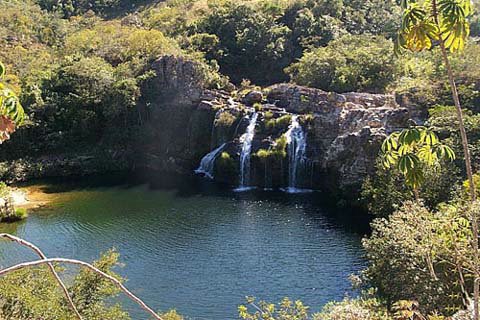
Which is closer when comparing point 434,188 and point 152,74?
point 434,188

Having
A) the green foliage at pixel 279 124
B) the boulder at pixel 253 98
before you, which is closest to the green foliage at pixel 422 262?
the green foliage at pixel 279 124

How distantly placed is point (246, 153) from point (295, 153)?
3.74 metres

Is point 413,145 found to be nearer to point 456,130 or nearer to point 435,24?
point 435,24

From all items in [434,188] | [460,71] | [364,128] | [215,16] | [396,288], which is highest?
[215,16]

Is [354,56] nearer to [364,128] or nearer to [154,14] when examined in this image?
[364,128]

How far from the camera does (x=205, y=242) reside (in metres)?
26.9

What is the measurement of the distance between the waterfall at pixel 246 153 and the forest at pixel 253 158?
14 centimetres

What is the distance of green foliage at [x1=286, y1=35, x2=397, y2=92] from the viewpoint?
136ft

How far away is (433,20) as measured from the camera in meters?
8.04

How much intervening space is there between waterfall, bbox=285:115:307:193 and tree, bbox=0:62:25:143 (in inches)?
1302

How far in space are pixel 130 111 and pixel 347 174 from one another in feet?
68.0

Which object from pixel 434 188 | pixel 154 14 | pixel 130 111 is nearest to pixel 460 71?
pixel 434 188

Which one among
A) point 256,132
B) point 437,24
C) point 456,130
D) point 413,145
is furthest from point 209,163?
point 437,24

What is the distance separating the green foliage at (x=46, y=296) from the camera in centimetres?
1394
